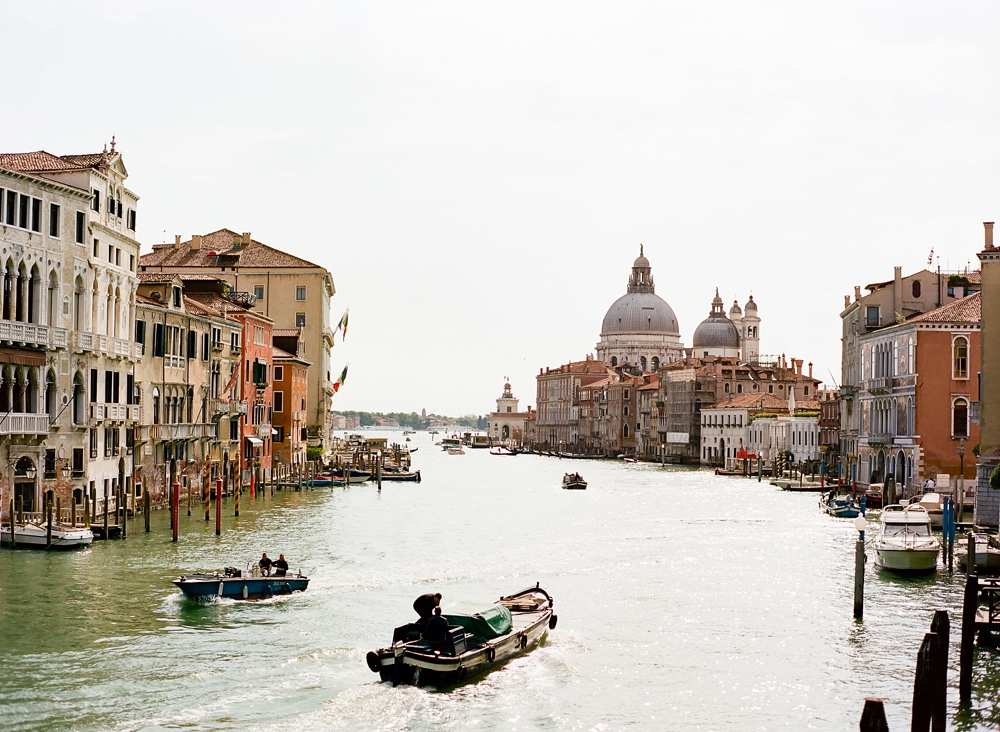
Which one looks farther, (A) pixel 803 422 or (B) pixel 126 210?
(A) pixel 803 422

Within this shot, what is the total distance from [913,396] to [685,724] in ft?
102

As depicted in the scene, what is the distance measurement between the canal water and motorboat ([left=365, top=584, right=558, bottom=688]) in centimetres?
25

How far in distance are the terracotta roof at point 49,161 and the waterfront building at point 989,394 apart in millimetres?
20766

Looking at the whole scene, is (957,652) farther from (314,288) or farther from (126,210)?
(314,288)

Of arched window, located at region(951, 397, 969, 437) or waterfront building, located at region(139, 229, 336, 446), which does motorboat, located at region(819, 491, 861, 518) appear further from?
waterfront building, located at region(139, 229, 336, 446)

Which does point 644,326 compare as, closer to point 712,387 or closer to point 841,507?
point 712,387

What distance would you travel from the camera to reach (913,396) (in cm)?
A: 4438

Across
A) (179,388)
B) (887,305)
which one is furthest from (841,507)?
(179,388)

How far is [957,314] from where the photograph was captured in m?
44.0

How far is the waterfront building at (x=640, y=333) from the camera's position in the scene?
15112cm

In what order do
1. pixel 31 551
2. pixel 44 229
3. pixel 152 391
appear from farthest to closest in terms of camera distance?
pixel 152 391, pixel 44 229, pixel 31 551

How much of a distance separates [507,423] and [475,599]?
147m

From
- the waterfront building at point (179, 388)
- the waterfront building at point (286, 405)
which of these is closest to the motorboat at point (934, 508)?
the waterfront building at point (179, 388)

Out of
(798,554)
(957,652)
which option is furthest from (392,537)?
(957,652)
